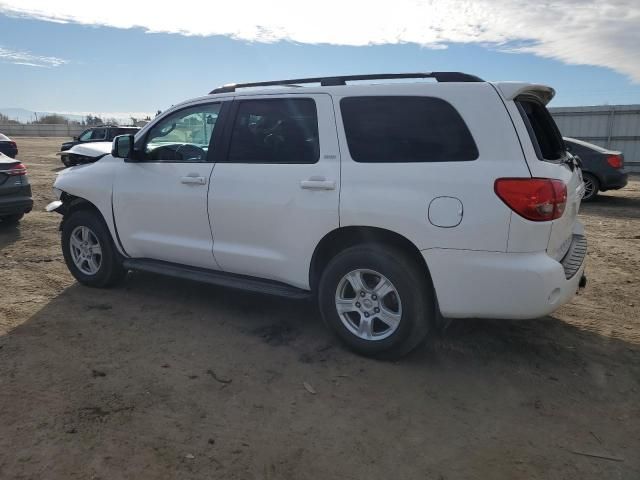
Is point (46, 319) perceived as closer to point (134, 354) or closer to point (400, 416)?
point (134, 354)

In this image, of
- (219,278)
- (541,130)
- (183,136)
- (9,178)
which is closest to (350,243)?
A: (219,278)

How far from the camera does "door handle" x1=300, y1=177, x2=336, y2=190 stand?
375cm

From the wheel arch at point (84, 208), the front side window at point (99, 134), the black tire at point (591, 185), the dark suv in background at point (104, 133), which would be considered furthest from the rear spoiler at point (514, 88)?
the front side window at point (99, 134)

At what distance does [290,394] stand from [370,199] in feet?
4.63

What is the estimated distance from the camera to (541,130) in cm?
375

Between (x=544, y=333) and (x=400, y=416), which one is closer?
(x=400, y=416)

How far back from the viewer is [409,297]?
11.7 ft

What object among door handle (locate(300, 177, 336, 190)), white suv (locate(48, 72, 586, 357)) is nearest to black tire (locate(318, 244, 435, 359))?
white suv (locate(48, 72, 586, 357))

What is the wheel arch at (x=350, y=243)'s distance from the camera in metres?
3.64

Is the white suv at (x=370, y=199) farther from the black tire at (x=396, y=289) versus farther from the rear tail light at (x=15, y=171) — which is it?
the rear tail light at (x=15, y=171)

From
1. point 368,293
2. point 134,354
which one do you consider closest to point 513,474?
point 368,293

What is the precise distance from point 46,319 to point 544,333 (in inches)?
168

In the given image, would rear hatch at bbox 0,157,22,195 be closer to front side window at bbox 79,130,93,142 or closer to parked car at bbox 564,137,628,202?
parked car at bbox 564,137,628,202

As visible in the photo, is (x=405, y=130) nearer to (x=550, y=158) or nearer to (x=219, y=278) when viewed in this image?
(x=550, y=158)
